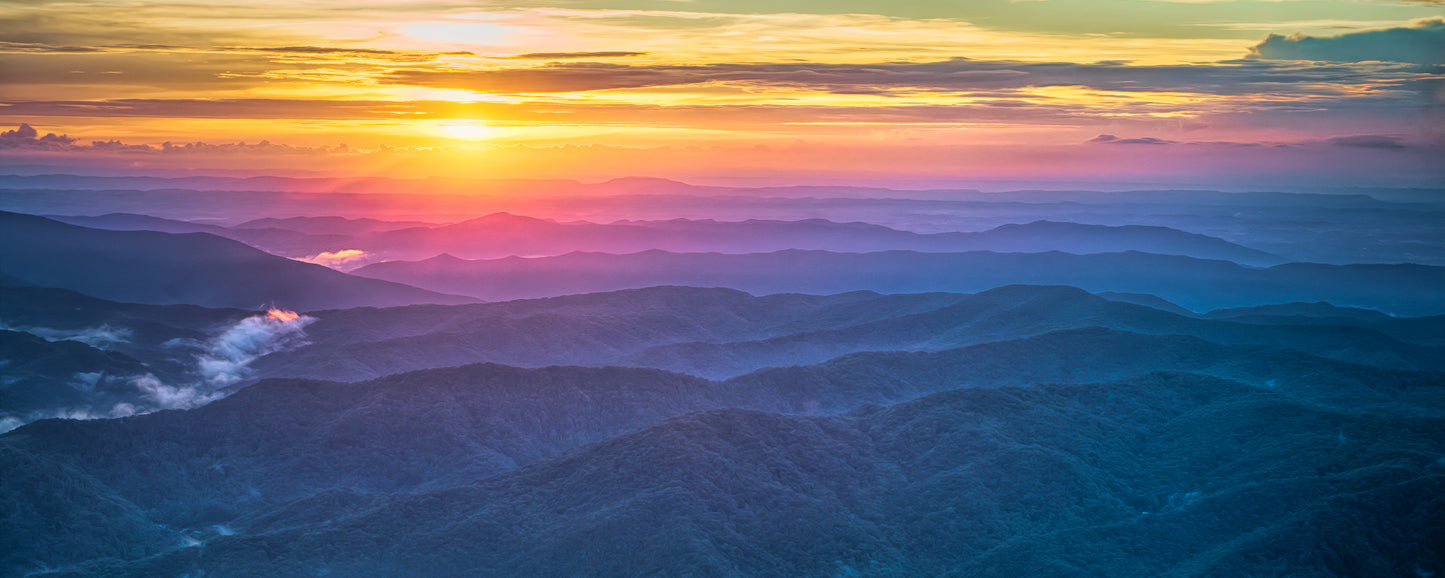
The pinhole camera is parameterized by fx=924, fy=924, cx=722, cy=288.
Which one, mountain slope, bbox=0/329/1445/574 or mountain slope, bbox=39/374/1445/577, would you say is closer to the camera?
mountain slope, bbox=39/374/1445/577

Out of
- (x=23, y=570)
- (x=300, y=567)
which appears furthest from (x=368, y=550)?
(x=23, y=570)

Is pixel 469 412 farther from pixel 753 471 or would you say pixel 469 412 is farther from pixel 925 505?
pixel 925 505

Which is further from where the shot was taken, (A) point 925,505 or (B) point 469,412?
(B) point 469,412

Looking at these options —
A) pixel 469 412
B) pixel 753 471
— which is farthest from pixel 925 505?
pixel 469 412

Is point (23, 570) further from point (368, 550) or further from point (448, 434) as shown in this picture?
point (448, 434)

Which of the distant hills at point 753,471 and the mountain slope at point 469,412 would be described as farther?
the mountain slope at point 469,412

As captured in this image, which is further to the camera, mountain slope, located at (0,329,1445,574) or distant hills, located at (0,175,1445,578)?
mountain slope, located at (0,329,1445,574)

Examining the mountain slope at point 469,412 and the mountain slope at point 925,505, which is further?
the mountain slope at point 469,412

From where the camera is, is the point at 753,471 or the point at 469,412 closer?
the point at 753,471

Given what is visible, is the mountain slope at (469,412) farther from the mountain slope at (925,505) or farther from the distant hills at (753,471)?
the mountain slope at (925,505)

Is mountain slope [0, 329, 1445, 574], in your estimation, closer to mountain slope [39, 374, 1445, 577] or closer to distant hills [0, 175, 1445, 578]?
distant hills [0, 175, 1445, 578]

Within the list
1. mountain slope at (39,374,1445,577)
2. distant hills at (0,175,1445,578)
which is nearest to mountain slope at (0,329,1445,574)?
distant hills at (0,175,1445,578)

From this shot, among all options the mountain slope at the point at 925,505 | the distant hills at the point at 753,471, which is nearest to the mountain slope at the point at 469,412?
the distant hills at the point at 753,471
